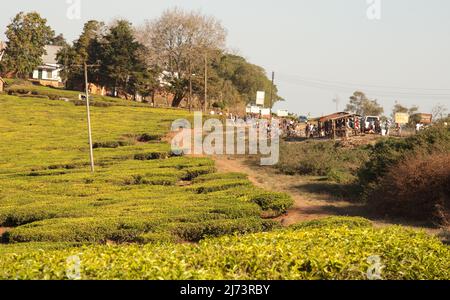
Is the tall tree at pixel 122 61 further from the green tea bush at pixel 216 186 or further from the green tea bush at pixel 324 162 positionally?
the green tea bush at pixel 216 186

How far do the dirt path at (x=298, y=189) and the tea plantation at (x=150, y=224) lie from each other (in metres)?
1.05

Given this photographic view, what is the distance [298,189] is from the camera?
2727 centimetres

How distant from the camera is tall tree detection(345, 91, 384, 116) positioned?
76.9m

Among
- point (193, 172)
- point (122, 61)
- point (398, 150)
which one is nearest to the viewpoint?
point (398, 150)

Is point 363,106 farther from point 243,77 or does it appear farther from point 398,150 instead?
point 398,150

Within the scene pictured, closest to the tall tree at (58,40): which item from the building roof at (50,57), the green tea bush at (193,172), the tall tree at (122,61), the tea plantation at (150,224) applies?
the building roof at (50,57)

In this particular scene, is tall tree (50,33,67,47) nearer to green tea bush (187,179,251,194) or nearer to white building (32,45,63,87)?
white building (32,45,63,87)

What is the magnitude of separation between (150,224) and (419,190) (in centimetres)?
866

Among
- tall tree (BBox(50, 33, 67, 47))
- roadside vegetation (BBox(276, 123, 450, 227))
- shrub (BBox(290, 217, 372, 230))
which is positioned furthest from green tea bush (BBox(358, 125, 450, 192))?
tall tree (BBox(50, 33, 67, 47))

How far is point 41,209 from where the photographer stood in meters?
20.2

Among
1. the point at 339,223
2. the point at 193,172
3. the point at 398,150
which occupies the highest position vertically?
the point at 398,150

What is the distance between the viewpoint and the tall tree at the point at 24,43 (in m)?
73.0

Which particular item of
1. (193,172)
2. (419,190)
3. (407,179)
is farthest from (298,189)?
(419,190)

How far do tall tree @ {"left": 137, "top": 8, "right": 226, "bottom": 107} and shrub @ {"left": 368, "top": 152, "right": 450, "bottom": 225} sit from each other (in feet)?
174
